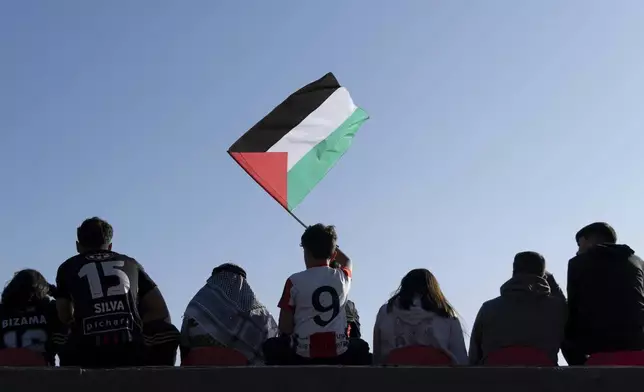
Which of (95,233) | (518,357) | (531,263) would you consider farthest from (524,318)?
(95,233)

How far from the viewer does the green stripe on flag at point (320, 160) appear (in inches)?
380

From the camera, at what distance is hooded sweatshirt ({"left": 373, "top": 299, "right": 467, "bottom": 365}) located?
6.32m

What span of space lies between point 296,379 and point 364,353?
1.69m

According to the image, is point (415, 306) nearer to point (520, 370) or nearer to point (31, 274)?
point (520, 370)

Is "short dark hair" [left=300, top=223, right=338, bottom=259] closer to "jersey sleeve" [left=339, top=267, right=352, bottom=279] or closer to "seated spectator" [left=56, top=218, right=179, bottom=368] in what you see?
"jersey sleeve" [left=339, top=267, right=352, bottom=279]

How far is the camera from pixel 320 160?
10.2 meters

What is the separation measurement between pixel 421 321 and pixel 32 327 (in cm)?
270

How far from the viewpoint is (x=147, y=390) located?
470 centimetres

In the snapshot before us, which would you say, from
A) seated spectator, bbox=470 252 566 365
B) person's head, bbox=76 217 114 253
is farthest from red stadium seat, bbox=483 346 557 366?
person's head, bbox=76 217 114 253

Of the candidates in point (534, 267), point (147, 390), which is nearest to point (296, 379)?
point (147, 390)

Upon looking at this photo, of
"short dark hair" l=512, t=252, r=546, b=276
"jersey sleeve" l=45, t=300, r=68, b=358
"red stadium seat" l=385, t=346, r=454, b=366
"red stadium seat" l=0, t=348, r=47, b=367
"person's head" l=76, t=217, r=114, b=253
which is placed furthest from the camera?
"jersey sleeve" l=45, t=300, r=68, b=358

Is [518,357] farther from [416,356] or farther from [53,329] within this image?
[53,329]

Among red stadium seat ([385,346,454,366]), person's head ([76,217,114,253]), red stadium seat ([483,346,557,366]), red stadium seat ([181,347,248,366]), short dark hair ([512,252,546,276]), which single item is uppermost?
person's head ([76,217,114,253])

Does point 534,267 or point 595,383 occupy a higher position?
point 534,267
